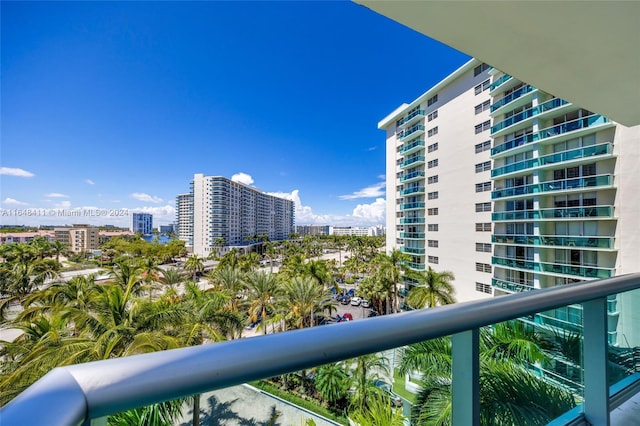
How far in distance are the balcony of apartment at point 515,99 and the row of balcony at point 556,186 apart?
14.8ft

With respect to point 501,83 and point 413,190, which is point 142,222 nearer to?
point 413,190

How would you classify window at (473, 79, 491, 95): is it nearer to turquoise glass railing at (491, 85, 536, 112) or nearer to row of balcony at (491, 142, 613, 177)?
turquoise glass railing at (491, 85, 536, 112)

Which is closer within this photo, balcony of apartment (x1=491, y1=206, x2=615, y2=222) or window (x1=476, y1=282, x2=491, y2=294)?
balcony of apartment (x1=491, y1=206, x2=615, y2=222)

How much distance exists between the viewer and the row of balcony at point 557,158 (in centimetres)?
1113

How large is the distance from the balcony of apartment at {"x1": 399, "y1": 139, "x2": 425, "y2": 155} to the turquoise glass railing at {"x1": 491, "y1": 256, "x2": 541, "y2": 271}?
9561 millimetres

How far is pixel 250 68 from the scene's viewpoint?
1739cm

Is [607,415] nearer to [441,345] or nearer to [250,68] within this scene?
[441,345]

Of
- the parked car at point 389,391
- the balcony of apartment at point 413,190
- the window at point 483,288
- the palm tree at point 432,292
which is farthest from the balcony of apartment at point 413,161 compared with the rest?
the parked car at point 389,391

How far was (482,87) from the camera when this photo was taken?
16.2 m

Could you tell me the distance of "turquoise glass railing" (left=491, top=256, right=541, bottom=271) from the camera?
13.1m

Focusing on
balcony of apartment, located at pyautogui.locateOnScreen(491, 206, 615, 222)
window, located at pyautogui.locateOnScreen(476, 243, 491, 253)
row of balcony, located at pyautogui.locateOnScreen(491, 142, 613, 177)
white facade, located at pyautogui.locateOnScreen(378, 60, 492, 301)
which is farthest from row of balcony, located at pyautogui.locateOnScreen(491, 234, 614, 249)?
row of balcony, located at pyautogui.locateOnScreen(491, 142, 613, 177)

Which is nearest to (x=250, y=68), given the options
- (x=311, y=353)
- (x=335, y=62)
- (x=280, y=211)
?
(x=335, y=62)

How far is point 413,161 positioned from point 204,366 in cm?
2223

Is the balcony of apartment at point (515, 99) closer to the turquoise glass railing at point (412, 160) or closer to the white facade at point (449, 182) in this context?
the white facade at point (449, 182)
